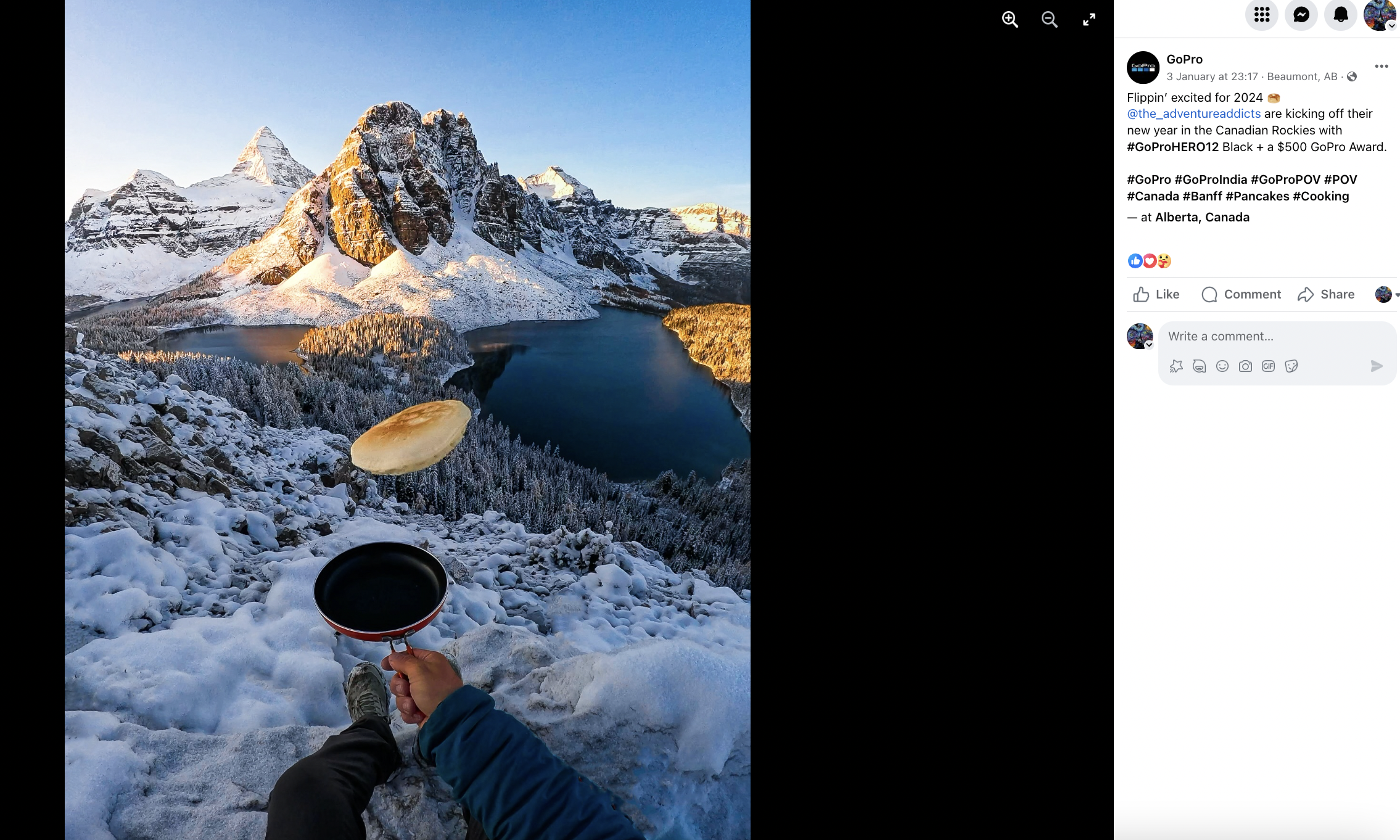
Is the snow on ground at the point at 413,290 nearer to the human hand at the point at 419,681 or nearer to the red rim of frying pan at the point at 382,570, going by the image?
the red rim of frying pan at the point at 382,570

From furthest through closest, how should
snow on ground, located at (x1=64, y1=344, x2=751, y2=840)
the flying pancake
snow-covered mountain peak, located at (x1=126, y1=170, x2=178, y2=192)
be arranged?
snow-covered mountain peak, located at (x1=126, y1=170, x2=178, y2=192)
the flying pancake
snow on ground, located at (x1=64, y1=344, x2=751, y2=840)

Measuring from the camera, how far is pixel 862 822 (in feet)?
3.84

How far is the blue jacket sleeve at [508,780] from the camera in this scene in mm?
1069

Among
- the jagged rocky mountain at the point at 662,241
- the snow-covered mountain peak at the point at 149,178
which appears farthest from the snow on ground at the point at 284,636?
the jagged rocky mountain at the point at 662,241

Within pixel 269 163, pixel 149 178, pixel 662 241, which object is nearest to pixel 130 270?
pixel 149 178

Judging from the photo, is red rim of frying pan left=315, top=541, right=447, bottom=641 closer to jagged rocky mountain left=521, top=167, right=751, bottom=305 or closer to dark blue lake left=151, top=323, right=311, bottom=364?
dark blue lake left=151, top=323, right=311, bottom=364
